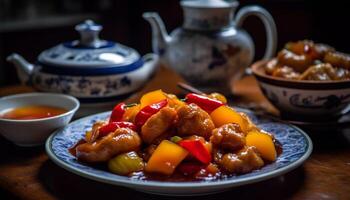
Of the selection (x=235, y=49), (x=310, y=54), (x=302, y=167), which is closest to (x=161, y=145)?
(x=302, y=167)

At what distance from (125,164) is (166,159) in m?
0.09

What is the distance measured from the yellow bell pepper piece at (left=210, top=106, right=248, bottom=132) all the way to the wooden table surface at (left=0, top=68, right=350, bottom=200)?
0.17m

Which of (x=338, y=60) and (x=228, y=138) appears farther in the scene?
(x=338, y=60)

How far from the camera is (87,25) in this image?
1829mm

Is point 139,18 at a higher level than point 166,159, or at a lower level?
lower

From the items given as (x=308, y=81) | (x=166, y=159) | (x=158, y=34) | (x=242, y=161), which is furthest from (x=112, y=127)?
(x=158, y=34)

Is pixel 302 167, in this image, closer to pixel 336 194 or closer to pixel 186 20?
pixel 336 194

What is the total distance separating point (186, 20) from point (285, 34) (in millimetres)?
2018

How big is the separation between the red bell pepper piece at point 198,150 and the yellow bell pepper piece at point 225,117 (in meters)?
0.15

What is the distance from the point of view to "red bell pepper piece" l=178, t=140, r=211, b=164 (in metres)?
1.15

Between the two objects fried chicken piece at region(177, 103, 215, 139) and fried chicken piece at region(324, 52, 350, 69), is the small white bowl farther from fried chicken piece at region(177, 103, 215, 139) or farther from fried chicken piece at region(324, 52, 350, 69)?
fried chicken piece at region(324, 52, 350, 69)

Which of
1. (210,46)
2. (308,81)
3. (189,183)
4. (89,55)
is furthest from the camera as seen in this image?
(210,46)

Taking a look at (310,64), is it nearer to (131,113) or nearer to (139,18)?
(131,113)

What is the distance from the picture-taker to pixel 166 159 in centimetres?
114
